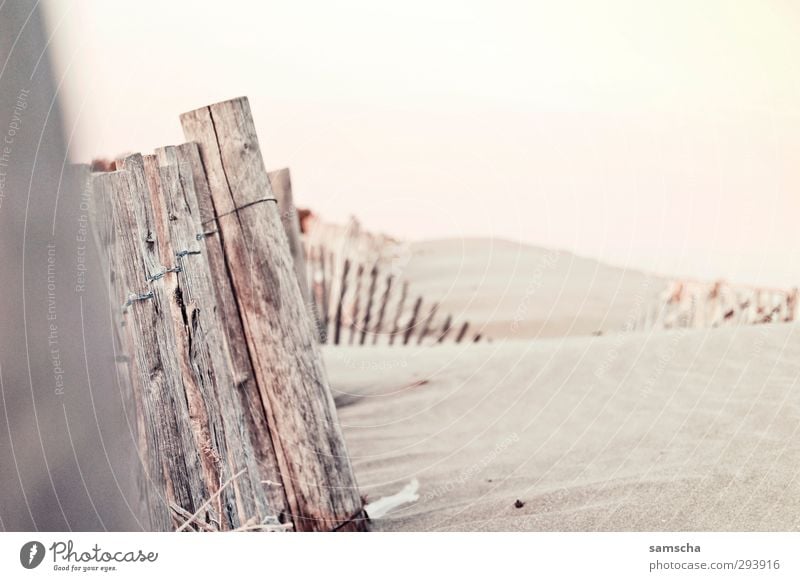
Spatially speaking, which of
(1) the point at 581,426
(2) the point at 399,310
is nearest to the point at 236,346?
(1) the point at 581,426

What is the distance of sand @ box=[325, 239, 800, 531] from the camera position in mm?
2295

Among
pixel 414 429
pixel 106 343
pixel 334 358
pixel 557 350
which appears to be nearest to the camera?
pixel 106 343

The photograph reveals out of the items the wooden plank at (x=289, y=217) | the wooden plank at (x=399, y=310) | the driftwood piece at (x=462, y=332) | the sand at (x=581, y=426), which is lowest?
the sand at (x=581, y=426)

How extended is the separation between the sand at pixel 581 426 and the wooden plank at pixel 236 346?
13.6 inches

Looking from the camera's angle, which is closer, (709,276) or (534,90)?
(534,90)

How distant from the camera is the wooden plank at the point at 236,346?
7.00 feet

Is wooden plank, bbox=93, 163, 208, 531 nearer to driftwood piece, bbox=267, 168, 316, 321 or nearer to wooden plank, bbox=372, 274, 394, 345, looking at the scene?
driftwood piece, bbox=267, 168, 316, 321

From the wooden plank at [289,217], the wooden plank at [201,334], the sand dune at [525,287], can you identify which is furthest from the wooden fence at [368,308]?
the wooden plank at [201,334]

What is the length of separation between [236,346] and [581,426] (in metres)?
1.21

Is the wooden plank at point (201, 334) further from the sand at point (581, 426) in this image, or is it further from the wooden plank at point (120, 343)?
the sand at point (581, 426)
